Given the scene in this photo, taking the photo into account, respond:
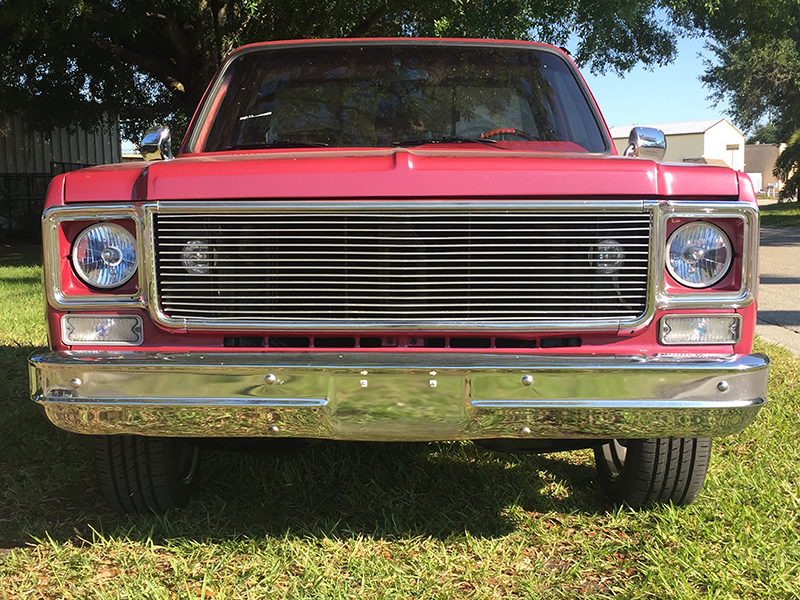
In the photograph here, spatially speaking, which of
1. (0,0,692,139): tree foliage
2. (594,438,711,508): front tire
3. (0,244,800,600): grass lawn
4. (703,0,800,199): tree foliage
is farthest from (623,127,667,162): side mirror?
(703,0,800,199): tree foliage

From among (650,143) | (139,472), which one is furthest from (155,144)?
(650,143)

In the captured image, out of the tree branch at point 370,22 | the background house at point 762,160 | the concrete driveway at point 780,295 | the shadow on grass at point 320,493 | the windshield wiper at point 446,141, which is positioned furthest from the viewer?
the background house at point 762,160

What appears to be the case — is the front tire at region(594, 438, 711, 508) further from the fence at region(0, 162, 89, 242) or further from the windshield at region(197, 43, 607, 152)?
the fence at region(0, 162, 89, 242)

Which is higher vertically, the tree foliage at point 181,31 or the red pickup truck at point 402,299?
the tree foliage at point 181,31

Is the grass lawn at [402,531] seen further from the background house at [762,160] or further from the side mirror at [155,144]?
the background house at [762,160]

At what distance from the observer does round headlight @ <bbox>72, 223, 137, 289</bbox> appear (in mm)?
2602

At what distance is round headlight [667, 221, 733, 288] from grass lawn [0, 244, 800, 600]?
100 centimetres

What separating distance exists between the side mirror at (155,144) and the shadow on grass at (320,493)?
4.53ft

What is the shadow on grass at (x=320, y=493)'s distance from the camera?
3.09m

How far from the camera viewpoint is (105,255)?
2.61 m

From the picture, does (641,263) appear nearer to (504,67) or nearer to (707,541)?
(707,541)

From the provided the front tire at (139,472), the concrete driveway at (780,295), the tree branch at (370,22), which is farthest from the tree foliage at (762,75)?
the front tire at (139,472)

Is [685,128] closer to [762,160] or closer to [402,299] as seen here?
[762,160]

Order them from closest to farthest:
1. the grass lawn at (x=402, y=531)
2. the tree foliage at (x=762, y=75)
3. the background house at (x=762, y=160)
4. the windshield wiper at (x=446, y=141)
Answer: the grass lawn at (x=402, y=531) < the windshield wiper at (x=446, y=141) < the tree foliage at (x=762, y=75) < the background house at (x=762, y=160)
